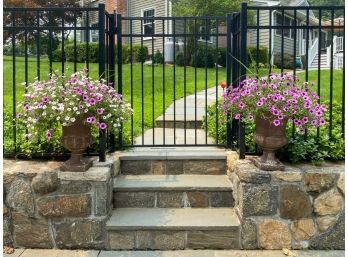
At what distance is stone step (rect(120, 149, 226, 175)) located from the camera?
13.8ft

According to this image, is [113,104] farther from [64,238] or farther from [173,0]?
[173,0]

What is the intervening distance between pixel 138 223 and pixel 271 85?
1568 mm

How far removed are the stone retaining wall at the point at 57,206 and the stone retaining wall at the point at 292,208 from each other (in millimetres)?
1192

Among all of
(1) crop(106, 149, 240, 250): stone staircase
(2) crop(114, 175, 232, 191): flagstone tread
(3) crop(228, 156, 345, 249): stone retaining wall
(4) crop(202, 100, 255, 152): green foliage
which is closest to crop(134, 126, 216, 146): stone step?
(4) crop(202, 100, 255, 152): green foliage

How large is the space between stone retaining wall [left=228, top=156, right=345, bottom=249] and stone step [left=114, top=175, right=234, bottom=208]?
34cm

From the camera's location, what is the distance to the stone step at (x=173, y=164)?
420 centimetres

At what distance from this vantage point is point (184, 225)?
347 centimetres

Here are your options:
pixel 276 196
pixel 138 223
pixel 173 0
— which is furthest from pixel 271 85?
pixel 173 0

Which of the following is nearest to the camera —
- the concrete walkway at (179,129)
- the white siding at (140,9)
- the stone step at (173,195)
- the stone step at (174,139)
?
the stone step at (173,195)

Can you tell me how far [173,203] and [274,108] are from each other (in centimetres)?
127

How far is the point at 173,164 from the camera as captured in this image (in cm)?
422

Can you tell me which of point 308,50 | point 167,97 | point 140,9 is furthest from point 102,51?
point 140,9

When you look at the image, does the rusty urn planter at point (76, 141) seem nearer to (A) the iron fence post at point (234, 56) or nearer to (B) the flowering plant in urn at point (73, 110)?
(B) the flowering plant in urn at point (73, 110)

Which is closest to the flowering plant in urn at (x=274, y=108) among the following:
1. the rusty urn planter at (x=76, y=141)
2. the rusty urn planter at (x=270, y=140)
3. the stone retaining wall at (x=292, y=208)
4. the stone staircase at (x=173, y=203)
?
the rusty urn planter at (x=270, y=140)
